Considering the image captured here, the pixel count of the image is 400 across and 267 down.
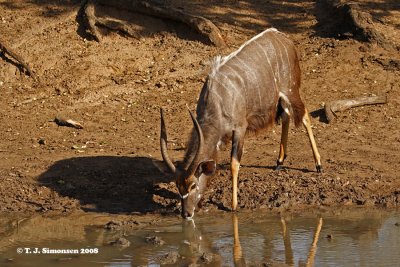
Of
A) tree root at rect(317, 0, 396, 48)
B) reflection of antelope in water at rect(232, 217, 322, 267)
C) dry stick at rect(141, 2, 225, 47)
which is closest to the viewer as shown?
reflection of antelope in water at rect(232, 217, 322, 267)

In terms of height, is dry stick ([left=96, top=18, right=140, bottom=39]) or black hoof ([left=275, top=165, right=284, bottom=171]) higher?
dry stick ([left=96, top=18, right=140, bottom=39])

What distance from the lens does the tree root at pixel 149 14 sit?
1398cm

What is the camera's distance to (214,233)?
28.9 feet

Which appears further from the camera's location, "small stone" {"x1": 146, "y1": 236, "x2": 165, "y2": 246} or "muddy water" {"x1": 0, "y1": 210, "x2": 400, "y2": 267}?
"small stone" {"x1": 146, "y1": 236, "x2": 165, "y2": 246}

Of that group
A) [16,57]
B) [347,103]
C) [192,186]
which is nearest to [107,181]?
[192,186]

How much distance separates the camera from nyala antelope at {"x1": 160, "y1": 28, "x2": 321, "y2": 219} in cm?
905

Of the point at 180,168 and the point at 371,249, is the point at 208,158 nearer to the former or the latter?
the point at 180,168

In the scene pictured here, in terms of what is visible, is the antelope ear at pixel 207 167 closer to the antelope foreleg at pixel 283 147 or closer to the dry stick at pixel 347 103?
the antelope foreleg at pixel 283 147

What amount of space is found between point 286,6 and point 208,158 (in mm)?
6738

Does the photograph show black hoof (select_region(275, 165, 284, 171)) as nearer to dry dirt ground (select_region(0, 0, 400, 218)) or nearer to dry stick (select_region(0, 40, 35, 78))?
dry dirt ground (select_region(0, 0, 400, 218))

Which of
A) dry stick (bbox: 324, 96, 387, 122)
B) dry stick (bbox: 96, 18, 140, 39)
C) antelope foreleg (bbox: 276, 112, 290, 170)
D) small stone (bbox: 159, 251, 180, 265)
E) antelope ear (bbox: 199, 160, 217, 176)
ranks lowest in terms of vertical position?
small stone (bbox: 159, 251, 180, 265)

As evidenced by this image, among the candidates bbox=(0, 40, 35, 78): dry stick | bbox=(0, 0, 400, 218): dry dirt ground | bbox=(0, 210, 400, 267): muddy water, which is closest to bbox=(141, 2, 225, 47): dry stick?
bbox=(0, 0, 400, 218): dry dirt ground

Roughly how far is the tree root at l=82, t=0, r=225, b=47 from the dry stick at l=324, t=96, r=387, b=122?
2.48m

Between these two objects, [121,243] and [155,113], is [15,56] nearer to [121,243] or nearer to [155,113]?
[155,113]
